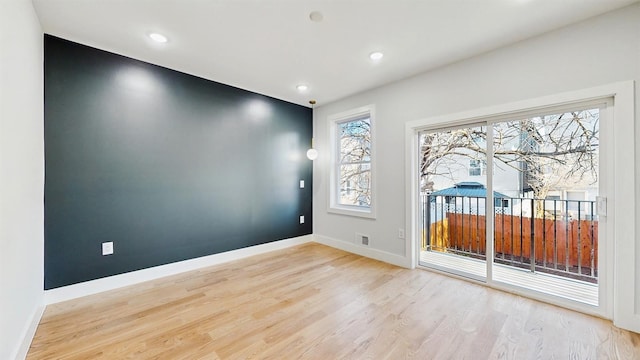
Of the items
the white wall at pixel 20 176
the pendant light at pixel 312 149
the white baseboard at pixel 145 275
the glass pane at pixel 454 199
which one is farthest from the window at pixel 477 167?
the white wall at pixel 20 176

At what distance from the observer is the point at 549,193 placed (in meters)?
2.51

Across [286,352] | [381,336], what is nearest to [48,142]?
[286,352]

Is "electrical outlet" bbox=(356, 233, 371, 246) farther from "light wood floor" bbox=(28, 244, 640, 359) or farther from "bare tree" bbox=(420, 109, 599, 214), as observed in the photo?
"bare tree" bbox=(420, 109, 599, 214)

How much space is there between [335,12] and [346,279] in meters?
2.75

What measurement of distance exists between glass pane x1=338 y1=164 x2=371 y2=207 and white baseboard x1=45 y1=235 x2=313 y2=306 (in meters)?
1.44

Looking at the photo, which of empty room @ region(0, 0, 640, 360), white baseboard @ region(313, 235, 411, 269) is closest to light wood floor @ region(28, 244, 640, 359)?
empty room @ region(0, 0, 640, 360)

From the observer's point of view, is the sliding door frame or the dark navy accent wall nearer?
the sliding door frame

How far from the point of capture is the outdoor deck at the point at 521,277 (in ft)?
7.68

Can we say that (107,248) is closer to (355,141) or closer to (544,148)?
(355,141)

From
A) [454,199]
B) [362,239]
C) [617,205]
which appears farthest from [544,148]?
[362,239]

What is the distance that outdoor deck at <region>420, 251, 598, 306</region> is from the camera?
7.68 ft

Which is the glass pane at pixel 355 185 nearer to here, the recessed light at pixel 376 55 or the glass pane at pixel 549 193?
the recessed light at pixel 376 55

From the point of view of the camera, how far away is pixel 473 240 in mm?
3246

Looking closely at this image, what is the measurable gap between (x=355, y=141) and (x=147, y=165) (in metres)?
3.05
